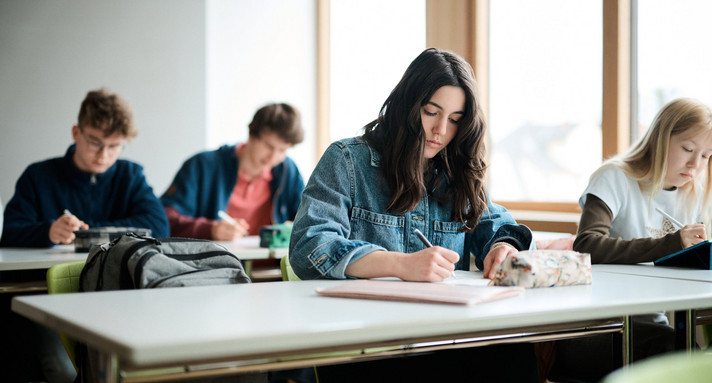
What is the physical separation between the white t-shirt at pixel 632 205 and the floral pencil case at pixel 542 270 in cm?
82

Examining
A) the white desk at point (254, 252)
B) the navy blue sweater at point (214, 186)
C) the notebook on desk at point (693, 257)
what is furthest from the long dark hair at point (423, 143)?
the navy blue sweater at point (214, 186)

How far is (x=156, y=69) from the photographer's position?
16.8 ft

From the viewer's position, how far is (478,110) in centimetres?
185

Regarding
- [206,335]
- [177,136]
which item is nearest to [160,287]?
[206,335]

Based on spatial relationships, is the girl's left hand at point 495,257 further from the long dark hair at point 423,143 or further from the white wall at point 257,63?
the white wall at point 257,63

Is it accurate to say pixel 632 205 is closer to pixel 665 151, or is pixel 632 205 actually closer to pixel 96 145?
pixel 665 151

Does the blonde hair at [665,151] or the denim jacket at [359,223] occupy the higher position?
the blonde hair at [665,151]

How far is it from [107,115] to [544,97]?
2129 mm

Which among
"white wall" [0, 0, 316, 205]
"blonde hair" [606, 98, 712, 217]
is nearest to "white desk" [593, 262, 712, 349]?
"blonde hair" [606, 98, 712, 217]

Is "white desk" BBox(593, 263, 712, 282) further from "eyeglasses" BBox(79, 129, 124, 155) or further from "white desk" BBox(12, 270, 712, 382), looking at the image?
"eyeglasses" BBox(79, 129, 124, 155)

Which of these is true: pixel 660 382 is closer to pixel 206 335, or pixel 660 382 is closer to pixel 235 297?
pixel 206 335

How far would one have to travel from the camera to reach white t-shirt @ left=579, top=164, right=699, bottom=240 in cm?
229

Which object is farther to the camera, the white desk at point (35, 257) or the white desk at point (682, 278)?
the white desk at point (35, 257)

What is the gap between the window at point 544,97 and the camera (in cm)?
343
